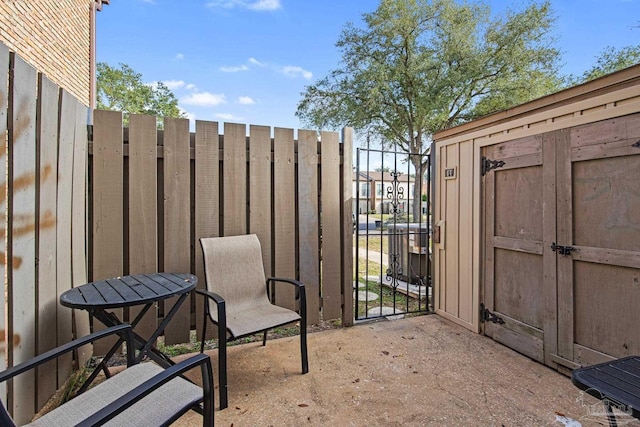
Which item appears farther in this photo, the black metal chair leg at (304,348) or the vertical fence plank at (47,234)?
the black metal chair leg at (304,348)

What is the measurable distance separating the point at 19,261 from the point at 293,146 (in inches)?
84.1

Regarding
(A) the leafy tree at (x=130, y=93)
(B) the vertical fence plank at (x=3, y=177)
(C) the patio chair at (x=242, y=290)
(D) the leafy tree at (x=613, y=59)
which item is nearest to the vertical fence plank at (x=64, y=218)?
(B) the vertical fence plank at (x=3, y=177)

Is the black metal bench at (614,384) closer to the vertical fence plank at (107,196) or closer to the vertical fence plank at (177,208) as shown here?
the vertical fence plank at (177,208)

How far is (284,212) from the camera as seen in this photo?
9.91 feet

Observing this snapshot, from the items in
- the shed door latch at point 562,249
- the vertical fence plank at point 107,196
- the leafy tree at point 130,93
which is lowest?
the shed door latch at point 562,249

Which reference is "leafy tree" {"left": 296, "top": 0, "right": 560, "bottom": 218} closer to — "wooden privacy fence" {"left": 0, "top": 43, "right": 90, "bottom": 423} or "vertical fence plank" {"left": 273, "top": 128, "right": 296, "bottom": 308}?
"vertical fence plank" {"left": 273, "top": 128, "right": 296, "bottom": 308}

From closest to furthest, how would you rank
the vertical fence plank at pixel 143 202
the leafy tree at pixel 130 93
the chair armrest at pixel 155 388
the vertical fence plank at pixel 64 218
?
the chair armrest at pixel 155 388 → the vertical fence plank at pixel 64 218 → the vertical fence plank at pixel 143 202 → the leafy tree at pixel 130 93

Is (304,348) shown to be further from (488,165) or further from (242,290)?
(488,165)

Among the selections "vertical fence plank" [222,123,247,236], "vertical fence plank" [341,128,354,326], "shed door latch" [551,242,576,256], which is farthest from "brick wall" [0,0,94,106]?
"shed door latch" [551,242,576,256]

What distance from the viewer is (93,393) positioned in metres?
1.33

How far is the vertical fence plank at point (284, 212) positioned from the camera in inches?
117

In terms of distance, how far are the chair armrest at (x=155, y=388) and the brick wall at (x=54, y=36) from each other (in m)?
4.08

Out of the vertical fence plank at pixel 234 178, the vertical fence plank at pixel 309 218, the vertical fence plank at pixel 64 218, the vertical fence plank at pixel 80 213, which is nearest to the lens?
the vertical fence plank at pixel 64 218

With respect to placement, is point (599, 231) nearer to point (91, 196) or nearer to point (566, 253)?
point (566, 253)
